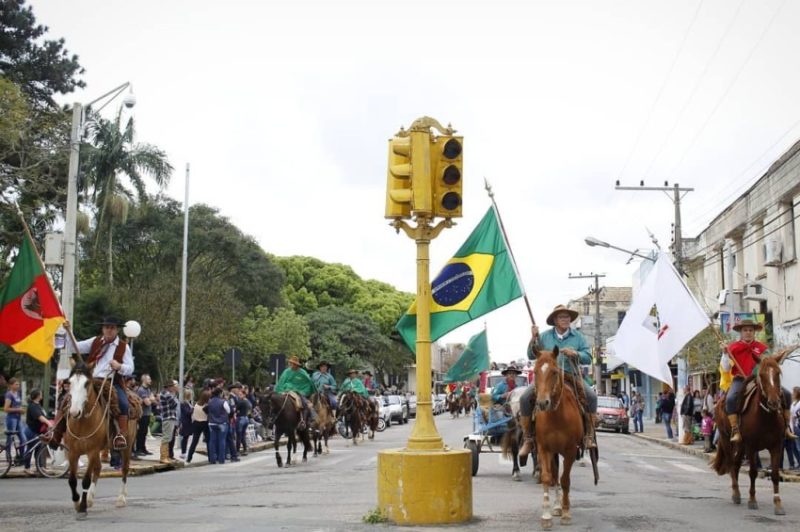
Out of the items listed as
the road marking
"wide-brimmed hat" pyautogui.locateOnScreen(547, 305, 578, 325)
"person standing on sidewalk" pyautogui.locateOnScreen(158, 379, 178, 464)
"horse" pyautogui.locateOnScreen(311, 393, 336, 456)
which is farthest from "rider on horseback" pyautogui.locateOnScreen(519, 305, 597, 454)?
"horse" pyautogui.locateOnScreen(311, 393, 336, 456)

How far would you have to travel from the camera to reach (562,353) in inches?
458

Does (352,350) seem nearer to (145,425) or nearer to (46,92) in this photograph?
(46,92)

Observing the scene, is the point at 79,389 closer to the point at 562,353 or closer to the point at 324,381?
the point at 562,353

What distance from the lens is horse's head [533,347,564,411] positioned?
10453mm

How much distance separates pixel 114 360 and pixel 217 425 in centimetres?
1042

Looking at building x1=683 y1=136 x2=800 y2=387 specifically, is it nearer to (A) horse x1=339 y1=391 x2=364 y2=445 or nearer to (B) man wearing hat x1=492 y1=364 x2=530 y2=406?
(A) horse x1=339 y1=391 x2=364 y2=445

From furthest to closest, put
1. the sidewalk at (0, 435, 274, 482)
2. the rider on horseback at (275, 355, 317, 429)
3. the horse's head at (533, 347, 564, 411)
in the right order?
the rider on horseback at (275, 355, 317, 429)
the sidewalk at (0, 435, 274, 482)
the horse's head at (533, 347, 564, 411)

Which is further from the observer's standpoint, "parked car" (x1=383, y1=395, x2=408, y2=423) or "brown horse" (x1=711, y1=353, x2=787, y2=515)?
"parked car" (x1=383, y1=395, x2=408, y2=423)

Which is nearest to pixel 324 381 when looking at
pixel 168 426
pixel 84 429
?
pixel 168 426

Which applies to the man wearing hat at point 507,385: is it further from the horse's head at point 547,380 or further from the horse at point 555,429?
the horse's head at point 547,380

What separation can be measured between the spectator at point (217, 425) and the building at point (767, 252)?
49.8 feet

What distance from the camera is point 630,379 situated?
63.2 metres

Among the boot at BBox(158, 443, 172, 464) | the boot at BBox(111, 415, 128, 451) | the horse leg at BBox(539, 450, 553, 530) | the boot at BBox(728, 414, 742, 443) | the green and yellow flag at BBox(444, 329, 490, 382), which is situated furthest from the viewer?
the boot at BBox(158, 443, 172, 464)

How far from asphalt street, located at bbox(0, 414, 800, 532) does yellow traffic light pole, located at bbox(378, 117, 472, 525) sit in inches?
10.5
